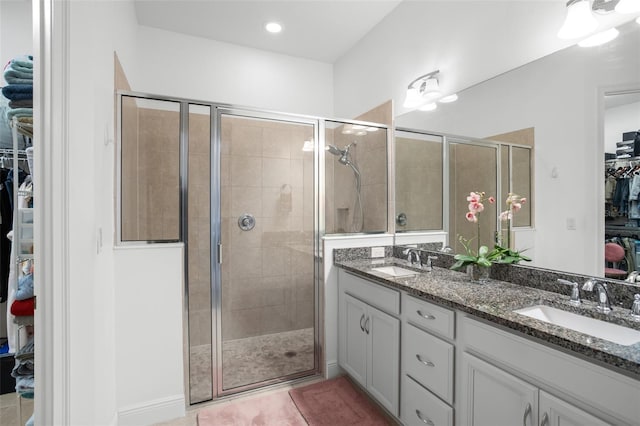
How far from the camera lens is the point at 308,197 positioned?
2.43m

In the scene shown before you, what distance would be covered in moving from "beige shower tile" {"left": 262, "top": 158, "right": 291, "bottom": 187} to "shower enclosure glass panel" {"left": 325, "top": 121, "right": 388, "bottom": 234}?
318 millimetres

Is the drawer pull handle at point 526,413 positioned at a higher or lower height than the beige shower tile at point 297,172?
lower

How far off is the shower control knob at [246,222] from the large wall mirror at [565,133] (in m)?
1.62

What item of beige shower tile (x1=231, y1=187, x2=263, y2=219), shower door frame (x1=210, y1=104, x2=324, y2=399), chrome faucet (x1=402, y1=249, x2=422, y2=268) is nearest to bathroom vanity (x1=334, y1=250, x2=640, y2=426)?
chrome faucet (x1=402, y1=249, x2=422, y2=268)

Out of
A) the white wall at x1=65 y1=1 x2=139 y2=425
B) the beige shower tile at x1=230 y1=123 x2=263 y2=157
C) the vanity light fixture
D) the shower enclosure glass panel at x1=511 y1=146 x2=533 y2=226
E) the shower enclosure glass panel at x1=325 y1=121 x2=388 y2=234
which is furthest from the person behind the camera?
the shower enclosure glass panel at x1=325 y1=121 x2=388 y2=234

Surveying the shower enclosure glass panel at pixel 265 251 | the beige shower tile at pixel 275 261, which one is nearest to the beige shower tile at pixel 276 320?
the shower enclosure glass panel at pixel 265 251

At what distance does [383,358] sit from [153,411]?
1395mm

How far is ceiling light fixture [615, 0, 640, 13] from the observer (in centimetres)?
129

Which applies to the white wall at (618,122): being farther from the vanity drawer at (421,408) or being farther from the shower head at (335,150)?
the shower head at (335,150)

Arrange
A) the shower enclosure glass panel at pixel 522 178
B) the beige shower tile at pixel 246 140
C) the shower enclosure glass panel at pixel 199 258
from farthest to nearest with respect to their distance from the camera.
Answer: the beige shower tile at pixel 246 140, the shower enclosure glass panel at pixel 199 258, the shower enclosure glass panel at pixel 522 178

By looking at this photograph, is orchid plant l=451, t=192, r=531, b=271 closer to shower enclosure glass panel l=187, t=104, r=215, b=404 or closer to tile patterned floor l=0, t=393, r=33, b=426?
shower enclosure glass panel l=187, t=104, r=215, b=404

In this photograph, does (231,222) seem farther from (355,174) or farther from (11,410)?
(11,410)

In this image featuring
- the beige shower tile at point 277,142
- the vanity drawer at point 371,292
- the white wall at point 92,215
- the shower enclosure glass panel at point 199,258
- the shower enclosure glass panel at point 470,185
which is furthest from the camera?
the beige shower tile at point 277,142

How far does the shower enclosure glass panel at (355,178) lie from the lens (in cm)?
252
